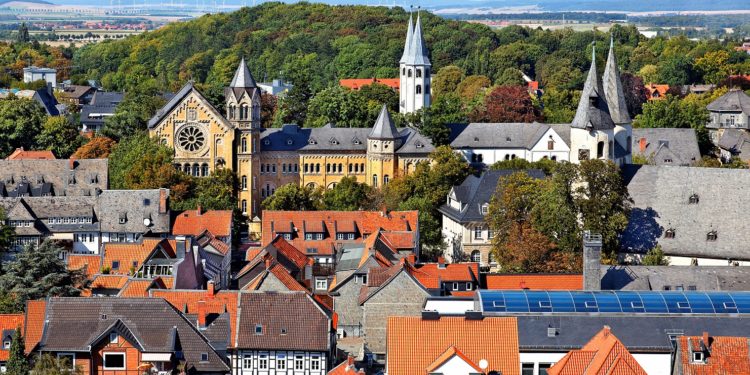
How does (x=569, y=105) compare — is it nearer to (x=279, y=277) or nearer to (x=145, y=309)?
(x=279, y=277)

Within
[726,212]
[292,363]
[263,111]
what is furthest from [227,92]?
[292,363]

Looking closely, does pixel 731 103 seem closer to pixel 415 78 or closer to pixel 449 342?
pixel 415 78

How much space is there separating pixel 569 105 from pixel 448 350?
90204 mm

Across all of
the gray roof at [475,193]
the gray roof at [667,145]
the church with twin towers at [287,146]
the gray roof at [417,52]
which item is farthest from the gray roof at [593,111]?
the gray roof at [417,52]

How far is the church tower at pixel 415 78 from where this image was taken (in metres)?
128

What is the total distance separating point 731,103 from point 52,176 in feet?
223

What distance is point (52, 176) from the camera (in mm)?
99125

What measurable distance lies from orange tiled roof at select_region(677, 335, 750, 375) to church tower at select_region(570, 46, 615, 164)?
33294 mm

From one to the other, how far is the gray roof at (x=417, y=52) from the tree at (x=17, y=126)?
30.6 m

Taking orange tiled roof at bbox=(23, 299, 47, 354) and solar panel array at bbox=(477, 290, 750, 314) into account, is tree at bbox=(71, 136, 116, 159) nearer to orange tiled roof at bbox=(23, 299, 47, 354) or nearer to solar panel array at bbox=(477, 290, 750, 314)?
orange tiled roof at bbox=(23, 299, 47, 354)

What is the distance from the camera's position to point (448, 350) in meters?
51.1

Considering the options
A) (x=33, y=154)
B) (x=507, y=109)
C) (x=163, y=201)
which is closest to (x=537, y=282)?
(x=163, y=201)

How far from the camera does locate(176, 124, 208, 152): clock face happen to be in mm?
107625

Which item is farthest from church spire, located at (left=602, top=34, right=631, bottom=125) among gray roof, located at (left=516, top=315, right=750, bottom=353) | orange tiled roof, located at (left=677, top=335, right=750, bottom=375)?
orange tiled roof, located at (left=677, top=335, right=750, bottom=375)
